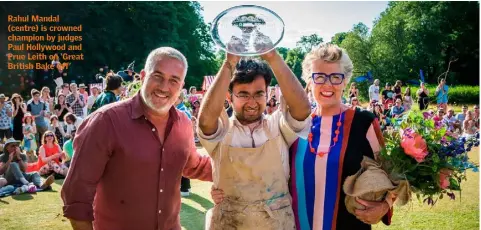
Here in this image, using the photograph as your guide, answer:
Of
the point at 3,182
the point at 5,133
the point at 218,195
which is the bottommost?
the point at 3,182

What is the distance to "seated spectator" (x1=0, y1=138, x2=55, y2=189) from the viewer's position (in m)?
8.04

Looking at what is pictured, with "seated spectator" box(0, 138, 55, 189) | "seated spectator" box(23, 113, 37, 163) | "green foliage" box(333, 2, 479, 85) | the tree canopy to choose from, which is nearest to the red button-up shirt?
"seated spectator" box(0, 138, 55, 189)

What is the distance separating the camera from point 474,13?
42.9 metres

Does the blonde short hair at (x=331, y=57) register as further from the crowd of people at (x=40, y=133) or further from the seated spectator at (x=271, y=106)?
the seated spectator at (x=271, y=106)

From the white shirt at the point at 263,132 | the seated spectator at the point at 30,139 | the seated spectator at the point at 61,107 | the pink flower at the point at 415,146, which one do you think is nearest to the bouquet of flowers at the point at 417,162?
the pink flower at the point at 415,146

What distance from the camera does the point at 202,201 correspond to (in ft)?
23.1

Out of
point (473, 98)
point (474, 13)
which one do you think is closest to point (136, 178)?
point (473, 98)

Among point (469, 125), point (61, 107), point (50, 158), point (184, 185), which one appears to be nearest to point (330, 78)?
point (184, 185)

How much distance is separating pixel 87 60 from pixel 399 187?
2861cm

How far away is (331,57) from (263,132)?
688 mm

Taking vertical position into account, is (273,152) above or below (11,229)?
above

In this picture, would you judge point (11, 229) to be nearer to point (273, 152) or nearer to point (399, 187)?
point (273, 152)

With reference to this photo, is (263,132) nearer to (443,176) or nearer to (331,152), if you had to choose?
(331,152)

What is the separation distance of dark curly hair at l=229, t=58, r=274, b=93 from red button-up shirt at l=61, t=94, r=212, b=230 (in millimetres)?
560
